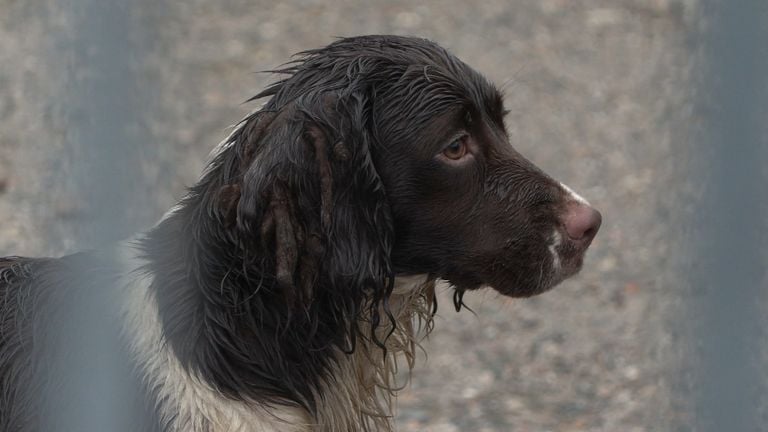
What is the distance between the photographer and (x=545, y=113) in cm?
819

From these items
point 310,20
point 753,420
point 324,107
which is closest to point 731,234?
point 753,420

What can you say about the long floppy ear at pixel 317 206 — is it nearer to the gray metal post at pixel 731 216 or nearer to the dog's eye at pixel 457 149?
the dog's eye at pixel 457 149

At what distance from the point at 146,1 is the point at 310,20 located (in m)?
7.56

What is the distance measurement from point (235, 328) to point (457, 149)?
2.43 feet

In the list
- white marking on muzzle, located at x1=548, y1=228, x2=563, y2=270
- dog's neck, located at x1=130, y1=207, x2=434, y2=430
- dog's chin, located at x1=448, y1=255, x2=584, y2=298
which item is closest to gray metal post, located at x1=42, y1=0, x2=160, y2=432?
dog's neck, located at x1=130, y1=207, x2=434, y2=430

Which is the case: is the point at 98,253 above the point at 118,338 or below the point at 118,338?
above

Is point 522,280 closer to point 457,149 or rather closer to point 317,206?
point 457,149

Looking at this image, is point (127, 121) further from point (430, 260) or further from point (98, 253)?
point (430, 260)

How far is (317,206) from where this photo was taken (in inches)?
117

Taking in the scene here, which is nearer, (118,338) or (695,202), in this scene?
(695,202)

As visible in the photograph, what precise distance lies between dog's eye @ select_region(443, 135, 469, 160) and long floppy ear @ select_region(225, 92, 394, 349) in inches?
8.3

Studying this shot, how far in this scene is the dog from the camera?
296 cm

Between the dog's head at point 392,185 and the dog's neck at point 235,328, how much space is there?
0.10 metres

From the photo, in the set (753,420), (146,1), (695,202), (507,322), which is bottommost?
(507,322)
